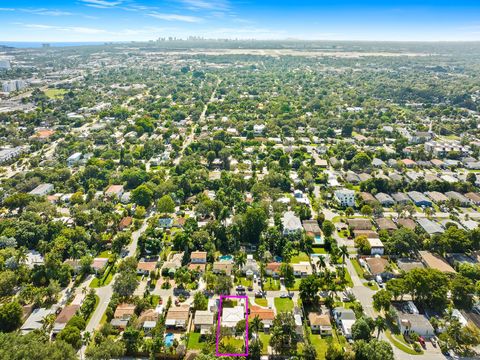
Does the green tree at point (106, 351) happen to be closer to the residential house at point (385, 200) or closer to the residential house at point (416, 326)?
the residential house at point (416, 326)

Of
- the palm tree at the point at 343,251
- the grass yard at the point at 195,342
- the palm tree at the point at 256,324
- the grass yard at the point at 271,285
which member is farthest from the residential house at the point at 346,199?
the grass yard at the point at 195,342

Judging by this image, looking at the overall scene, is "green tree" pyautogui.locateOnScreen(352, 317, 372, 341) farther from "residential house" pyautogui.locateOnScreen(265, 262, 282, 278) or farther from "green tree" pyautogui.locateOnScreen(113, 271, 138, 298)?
"green tree" pyautogui.locateOnScreen(113, 271, 138, 298)

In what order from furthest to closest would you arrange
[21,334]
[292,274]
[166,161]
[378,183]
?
[166,161] < [378,183] < [292,274] < [21,334]

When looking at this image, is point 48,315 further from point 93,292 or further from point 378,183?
point 378,183

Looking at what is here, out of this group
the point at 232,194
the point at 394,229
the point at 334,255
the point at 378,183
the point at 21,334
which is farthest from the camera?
the point at 378,183

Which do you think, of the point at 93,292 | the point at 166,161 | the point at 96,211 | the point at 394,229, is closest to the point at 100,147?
the point at 166,161

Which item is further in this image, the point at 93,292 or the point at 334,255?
the point at 334,255

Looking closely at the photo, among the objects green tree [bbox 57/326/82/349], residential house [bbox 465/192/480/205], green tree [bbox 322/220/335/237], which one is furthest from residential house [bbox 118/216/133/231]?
residential house [bbox 465/192/480/205]
